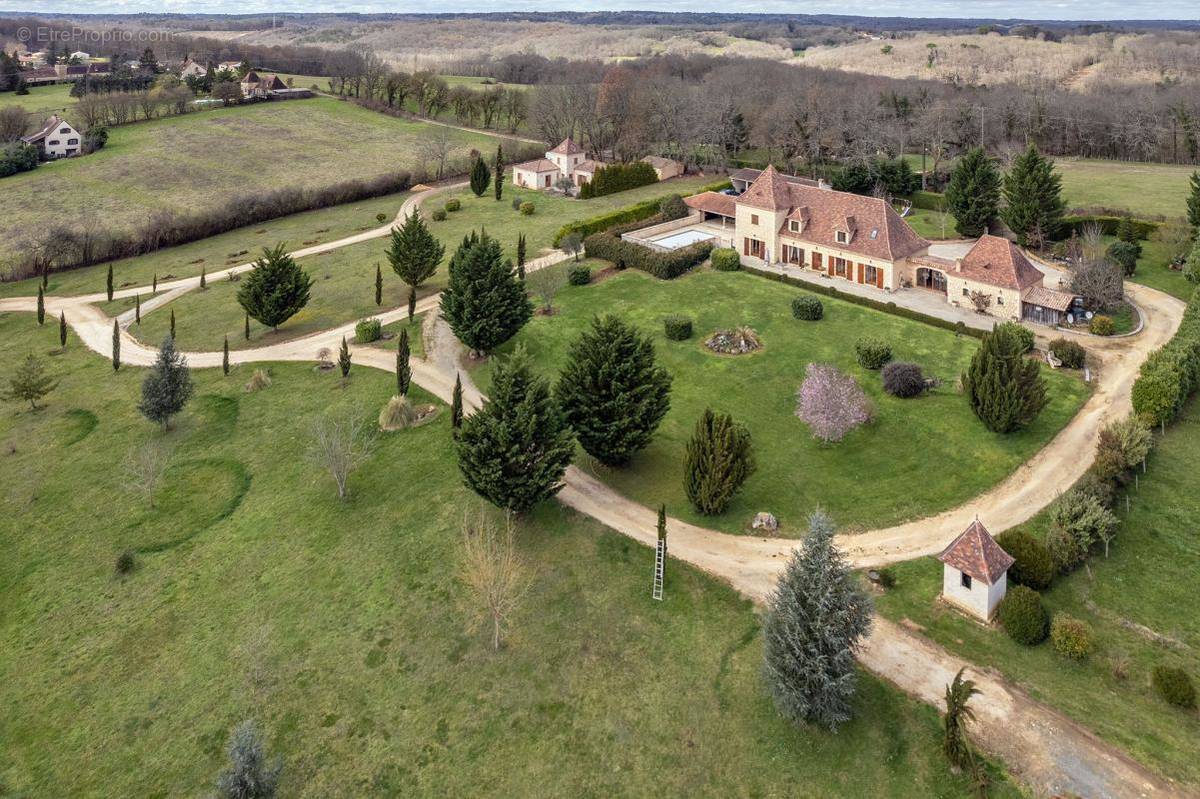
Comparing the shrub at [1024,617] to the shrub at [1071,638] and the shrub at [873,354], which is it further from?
the shrub at [873,354]

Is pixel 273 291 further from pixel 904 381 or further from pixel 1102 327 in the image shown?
pixel 1102 327

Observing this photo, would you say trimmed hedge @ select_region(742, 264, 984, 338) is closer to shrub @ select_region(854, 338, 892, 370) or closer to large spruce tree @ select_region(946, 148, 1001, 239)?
shrub @ select_region(854, 338, 892, 370)

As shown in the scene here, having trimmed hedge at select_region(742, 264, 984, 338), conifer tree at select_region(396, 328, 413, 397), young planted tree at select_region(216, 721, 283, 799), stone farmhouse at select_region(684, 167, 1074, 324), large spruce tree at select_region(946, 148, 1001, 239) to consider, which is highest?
large spruce tree at select_region(946, 148, 1001, 239)

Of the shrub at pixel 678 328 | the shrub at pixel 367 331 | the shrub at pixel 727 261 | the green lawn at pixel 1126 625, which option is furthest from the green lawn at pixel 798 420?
the shrub at pixel 367 331

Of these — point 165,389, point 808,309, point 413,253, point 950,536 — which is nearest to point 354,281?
point 413,253

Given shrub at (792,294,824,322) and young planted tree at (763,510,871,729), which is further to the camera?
shrub at (792,294,824,322)

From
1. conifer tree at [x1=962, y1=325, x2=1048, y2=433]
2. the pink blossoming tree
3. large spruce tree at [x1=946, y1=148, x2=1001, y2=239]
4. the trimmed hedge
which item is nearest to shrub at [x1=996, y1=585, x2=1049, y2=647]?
the pink blossoming tree

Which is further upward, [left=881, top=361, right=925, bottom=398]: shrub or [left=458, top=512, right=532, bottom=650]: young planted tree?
[left=881, top=361, right=925, bottom=398]: shrub
